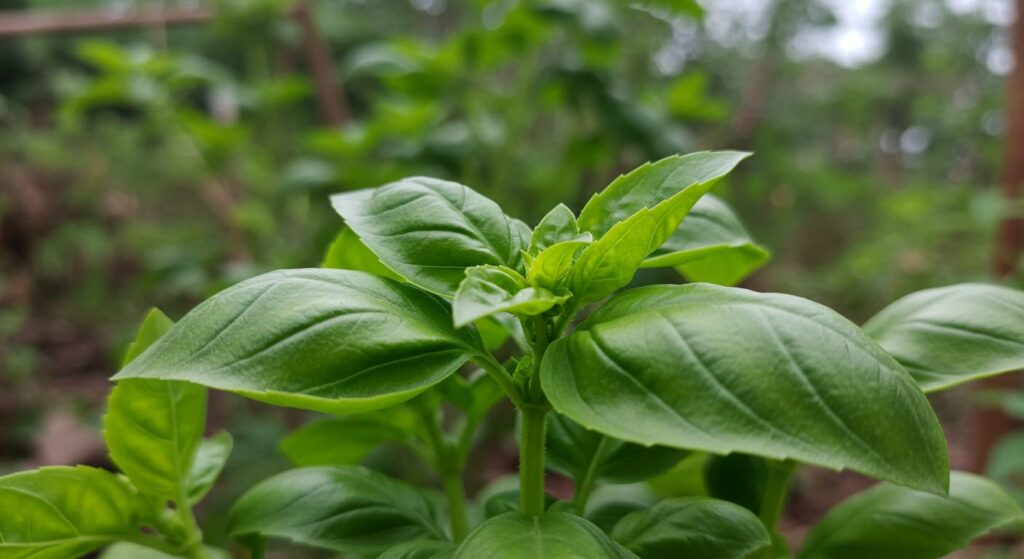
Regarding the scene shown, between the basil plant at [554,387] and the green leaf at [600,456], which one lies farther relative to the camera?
the green leaf at [600,456]

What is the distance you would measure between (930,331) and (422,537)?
29 centimetres

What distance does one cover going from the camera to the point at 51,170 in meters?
2.97

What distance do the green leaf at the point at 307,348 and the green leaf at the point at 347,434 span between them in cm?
16

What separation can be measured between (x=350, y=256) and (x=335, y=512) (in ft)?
0.46

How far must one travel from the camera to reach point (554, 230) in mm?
397

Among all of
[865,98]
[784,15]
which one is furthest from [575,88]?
[865,98]

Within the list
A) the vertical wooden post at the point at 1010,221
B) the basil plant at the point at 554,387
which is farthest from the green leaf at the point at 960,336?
the vertical wooden post at the point at 1010,221

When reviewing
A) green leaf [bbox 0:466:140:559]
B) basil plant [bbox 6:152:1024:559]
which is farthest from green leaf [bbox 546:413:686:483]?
green leaf [bbox 0:466:140:559]

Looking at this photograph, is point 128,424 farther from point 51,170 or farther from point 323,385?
point 51,170

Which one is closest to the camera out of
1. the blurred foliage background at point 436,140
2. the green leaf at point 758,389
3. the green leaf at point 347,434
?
the green leaf at point 758,389

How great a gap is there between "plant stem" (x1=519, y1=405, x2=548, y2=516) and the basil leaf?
0.10m

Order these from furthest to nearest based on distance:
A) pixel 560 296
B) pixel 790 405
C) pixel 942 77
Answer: pixel 942 77
pixel 560 296
pixel 790 405

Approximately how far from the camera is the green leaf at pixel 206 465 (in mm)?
441

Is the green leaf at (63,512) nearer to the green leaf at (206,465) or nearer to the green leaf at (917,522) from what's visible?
the green leaf at (206,465)
